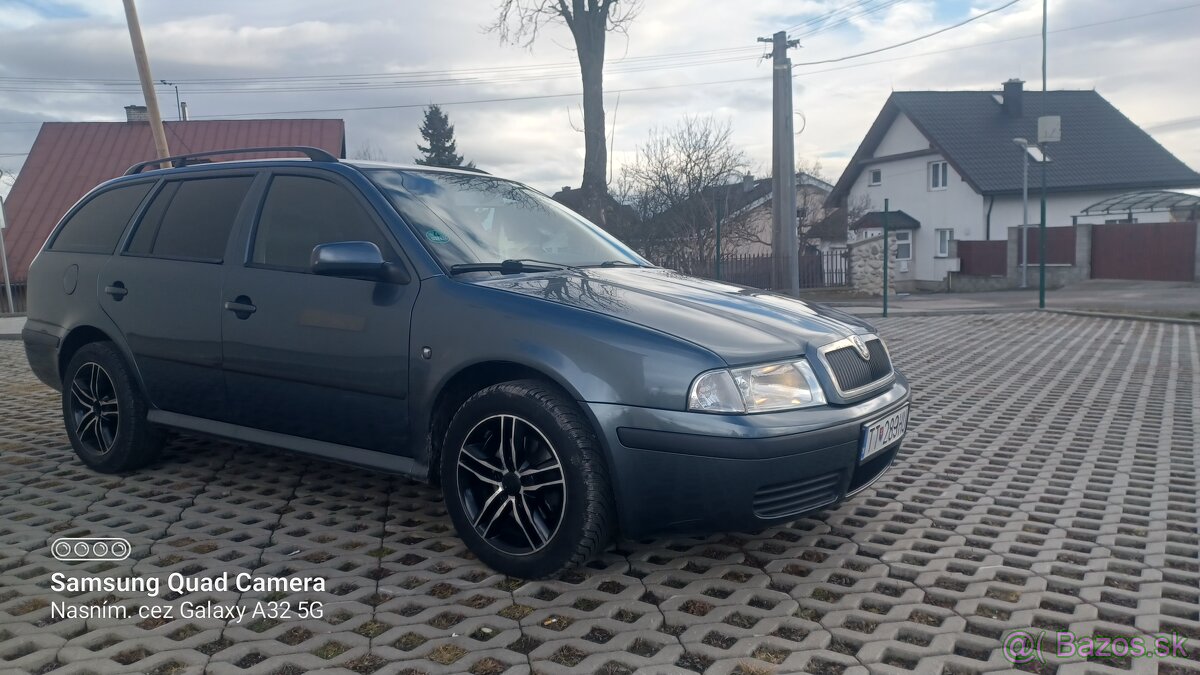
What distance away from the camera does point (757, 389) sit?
10.3 feet

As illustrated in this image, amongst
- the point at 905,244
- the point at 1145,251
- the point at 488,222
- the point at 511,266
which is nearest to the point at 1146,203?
the point at 1145,251

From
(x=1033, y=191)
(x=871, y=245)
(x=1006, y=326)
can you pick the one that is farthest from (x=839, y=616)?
(x=1033, y=191)

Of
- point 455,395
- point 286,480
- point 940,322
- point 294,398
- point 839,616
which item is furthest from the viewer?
point 940,322

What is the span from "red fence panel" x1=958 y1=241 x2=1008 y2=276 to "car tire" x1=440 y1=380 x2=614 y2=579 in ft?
101

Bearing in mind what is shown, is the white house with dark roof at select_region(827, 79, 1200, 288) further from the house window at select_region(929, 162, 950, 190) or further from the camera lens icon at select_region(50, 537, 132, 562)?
the camera lens icon at select_region(50, 537, 132, 562)

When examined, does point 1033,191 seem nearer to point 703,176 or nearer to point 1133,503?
point 703,176

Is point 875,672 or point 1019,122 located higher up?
point 1019,122

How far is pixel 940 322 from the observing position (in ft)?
46.6

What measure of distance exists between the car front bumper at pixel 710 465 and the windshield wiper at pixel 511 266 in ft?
3.05

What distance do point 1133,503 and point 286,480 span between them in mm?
4271

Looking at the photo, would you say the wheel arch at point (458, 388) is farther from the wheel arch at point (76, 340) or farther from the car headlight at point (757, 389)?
→ the wheel arch at point (76, 340)

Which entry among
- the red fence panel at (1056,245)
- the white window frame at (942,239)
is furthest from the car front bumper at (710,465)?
the white window frame at (942,239)

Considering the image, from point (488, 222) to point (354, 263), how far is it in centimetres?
80

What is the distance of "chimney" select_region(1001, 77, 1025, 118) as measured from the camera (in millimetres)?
36625
